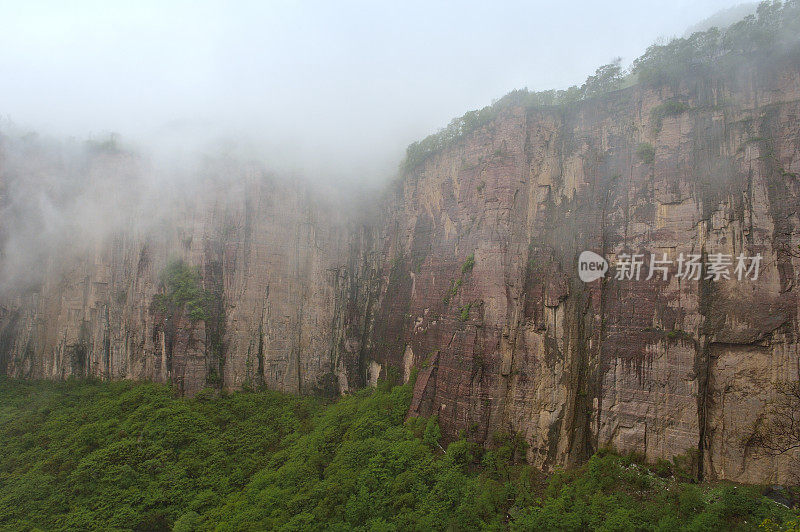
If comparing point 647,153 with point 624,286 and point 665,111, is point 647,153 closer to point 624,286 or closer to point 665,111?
point 665,111

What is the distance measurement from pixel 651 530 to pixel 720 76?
15.6 m

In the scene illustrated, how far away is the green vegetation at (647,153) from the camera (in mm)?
14992

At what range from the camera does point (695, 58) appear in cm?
1498

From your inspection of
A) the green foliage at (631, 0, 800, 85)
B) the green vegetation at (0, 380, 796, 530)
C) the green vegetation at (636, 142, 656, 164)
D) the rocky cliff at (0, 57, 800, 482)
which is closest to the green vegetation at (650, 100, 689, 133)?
the rocky cliff at (0, 57, 800, 482)

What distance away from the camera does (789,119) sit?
13.0 m

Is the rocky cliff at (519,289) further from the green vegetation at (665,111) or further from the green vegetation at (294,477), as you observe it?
the green vegetation at (294,477)

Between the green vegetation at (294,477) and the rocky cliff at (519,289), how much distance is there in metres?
1.32

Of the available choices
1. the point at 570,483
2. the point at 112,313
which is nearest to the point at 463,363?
the point at 570,483

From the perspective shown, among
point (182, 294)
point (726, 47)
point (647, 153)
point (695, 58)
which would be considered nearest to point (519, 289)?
point (647, 153)

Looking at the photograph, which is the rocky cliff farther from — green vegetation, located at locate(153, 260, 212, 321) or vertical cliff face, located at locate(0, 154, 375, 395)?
green vegetation, located at locate(153, 260, 212, 321)

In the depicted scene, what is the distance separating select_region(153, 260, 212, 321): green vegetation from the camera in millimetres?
20906

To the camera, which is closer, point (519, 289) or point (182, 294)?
point (519, 289)

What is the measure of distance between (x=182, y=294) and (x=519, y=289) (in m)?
17.6

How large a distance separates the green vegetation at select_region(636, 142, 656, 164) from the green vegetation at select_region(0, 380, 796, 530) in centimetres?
1086
